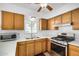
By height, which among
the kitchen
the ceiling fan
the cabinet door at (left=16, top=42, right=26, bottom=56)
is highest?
the ceiling fan

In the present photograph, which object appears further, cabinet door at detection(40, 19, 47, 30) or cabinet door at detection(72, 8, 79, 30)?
cabinet door at detection(40, 19, 47, 30)

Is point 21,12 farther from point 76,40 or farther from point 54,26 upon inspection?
point 76,40

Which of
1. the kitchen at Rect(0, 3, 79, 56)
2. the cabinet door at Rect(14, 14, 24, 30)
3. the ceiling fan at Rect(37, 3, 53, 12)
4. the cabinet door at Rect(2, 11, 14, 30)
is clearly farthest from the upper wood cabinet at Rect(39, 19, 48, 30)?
the cabinet door at Rect(2, 11, 14, 30)

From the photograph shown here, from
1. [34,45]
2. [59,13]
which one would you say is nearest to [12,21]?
[34,45]

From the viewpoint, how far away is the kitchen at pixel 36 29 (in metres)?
0.94

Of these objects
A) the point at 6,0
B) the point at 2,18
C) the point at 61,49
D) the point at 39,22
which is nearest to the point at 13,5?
the point at 6,0

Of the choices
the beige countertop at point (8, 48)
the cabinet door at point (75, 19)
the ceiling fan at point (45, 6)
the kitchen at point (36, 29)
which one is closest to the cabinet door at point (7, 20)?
the kitchen at point (36, 29)

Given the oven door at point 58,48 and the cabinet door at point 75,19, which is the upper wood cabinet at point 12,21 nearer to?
the oven door at point 58,48

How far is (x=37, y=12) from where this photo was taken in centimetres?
100

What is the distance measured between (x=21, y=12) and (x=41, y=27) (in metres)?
0.33

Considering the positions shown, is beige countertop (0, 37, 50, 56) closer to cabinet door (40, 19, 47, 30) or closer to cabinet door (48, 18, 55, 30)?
cabinet door (40, 19, 47, 30)

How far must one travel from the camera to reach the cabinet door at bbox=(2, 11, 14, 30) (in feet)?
3.20

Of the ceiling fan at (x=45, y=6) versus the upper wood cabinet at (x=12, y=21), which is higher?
the ceiling fan at (x=45, y=6)

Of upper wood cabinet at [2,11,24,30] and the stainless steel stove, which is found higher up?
upper wood cabinet at [2,11,24,30]
